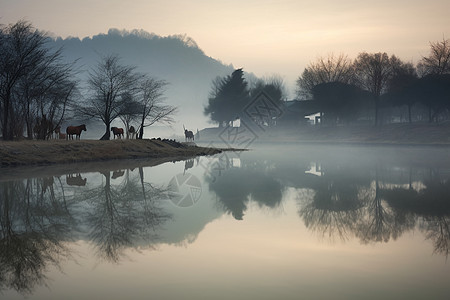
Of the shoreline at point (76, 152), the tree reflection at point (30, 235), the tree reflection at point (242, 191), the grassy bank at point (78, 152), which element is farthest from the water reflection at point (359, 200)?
the grassy bank at point (78, 152)

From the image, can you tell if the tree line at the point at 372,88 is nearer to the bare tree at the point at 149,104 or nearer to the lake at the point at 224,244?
the bare tree at the point at 149,104

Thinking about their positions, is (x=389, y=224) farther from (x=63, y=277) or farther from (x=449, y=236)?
(x=63, y=277)

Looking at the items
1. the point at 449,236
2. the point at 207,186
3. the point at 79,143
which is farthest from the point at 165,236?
the point at 79,143

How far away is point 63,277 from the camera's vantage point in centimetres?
605

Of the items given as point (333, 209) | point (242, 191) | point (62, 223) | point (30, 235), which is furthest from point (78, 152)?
point (333, 209)

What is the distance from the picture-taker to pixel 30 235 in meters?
A: 8.55

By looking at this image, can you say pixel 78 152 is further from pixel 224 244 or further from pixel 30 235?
pixel 224 244

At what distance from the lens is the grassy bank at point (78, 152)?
1022 inches

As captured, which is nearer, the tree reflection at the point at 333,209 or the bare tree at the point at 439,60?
the tree reflection at the point at 333,209

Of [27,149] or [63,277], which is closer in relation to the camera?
[63,277]

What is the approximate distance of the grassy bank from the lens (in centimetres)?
2597

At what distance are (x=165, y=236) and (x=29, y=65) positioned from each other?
2647 cm

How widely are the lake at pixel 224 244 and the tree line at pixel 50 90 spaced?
Result: 64.6 feet

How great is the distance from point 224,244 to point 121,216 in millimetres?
3513
